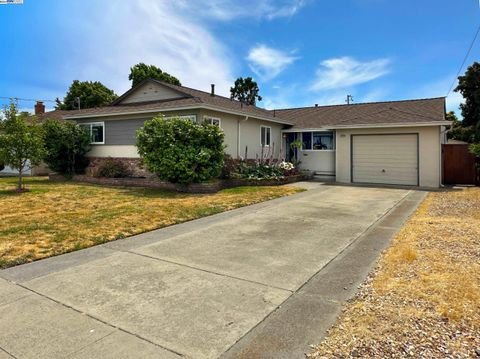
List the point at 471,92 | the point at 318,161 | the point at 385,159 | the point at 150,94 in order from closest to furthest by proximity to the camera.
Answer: the point at 385,159, the point at 150,94, the point at 318,161, the point at 471,92

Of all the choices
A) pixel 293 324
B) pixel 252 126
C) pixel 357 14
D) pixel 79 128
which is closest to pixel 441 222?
pixel 293 324

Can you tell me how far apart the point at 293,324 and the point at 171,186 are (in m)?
10.4

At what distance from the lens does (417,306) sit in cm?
325

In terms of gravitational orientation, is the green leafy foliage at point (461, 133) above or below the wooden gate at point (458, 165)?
above

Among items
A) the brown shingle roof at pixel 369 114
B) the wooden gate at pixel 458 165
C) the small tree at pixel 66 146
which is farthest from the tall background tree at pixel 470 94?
the small tree at pixel 66 146

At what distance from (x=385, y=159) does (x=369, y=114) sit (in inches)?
117

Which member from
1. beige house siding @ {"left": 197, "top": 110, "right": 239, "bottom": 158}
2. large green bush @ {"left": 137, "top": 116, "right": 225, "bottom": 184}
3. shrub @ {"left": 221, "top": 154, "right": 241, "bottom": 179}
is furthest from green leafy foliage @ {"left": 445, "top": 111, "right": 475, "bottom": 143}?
large green bush @ {"left": 137, "top": 116, "right": 225, "bottom": 184}

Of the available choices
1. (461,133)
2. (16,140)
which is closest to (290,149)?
(16,140)

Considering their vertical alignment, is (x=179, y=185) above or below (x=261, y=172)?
below

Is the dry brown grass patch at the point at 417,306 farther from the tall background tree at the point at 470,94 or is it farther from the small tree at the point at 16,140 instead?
the tall background tree at the point at 470,94

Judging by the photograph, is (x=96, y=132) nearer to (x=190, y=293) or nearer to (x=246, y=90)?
(x=190, y=293)

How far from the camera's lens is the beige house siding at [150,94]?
16.5 m

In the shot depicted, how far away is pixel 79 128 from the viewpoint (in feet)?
54.8

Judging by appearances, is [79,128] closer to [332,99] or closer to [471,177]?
[471,177]
